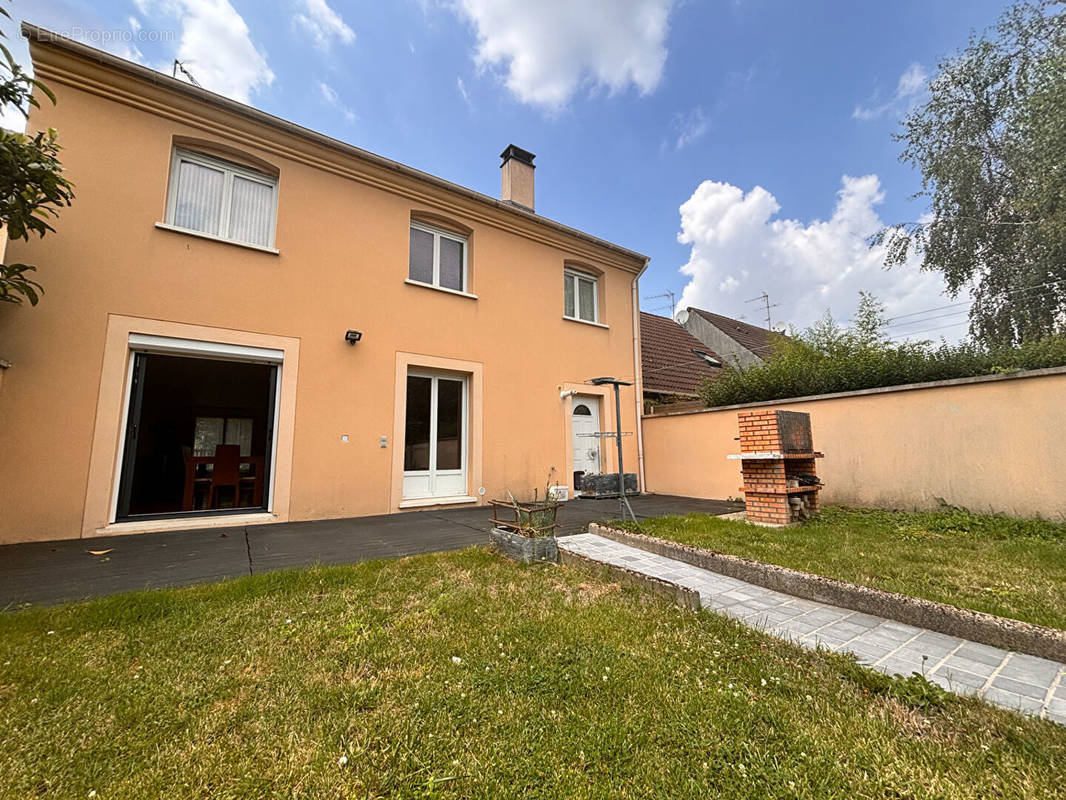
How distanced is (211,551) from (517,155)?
922cm

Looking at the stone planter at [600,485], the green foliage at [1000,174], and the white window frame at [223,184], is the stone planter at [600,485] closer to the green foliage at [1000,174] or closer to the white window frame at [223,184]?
the white window frame at [223,184]

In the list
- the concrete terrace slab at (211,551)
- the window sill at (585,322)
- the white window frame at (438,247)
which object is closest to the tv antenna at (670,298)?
the window sill at (585,322)

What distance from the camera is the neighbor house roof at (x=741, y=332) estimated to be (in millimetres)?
16344

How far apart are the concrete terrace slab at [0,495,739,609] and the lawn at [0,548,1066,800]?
645 millimetres

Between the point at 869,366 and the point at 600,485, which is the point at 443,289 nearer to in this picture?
the point at 600,485

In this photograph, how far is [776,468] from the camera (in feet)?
16.8

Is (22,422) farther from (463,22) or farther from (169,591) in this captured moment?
(463,22)

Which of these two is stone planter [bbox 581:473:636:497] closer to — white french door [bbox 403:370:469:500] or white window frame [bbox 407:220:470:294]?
white french door [bbox 403:370:469:500]

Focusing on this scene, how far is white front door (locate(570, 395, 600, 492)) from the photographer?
8.82 m

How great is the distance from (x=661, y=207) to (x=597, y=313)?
446 centimetres

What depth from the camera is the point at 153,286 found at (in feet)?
17.1

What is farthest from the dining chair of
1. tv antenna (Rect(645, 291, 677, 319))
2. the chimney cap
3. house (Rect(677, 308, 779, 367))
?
tv antenna (Rect(645, 291, 677, 319))

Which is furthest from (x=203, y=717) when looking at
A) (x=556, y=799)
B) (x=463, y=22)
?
(x=463, y=22)

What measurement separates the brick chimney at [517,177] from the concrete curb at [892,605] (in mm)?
8042
